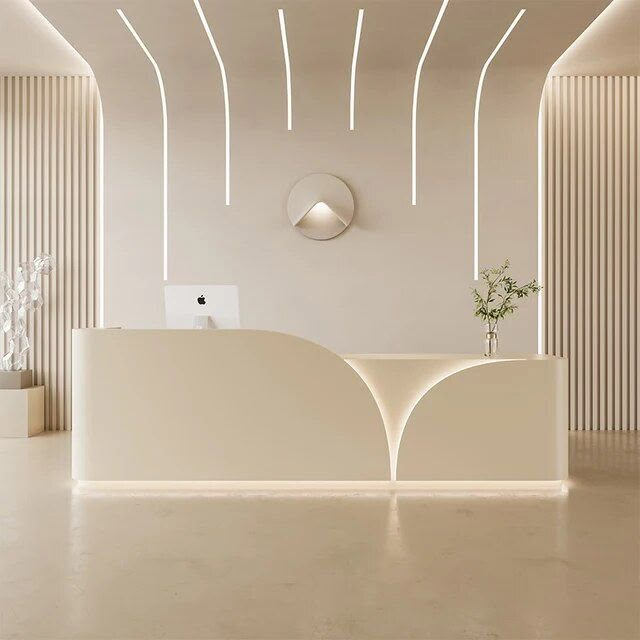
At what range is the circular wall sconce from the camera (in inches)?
249

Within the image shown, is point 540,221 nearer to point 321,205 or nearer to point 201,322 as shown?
point 321,205

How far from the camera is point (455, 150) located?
21.0ft

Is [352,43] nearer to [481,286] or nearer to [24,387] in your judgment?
[481,286]

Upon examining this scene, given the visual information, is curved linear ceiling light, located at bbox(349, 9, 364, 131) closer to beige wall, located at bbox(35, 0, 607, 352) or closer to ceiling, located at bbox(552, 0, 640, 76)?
beige wall, located at bbox(35, 0, 607, 352)

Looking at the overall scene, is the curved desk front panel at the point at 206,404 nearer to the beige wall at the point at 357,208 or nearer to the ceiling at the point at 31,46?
the beige wall at the point at 357,208

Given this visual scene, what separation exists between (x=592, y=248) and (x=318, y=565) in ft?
15.9

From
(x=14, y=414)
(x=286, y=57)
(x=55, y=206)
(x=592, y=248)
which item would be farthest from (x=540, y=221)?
(x=14, y=414)

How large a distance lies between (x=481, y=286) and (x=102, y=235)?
357cm

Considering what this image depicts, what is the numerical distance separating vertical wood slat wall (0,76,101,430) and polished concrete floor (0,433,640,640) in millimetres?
2483

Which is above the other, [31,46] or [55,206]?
[31,46]

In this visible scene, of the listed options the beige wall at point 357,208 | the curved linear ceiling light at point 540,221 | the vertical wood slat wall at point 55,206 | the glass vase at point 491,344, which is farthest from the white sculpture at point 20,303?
the curved linear ceiling light at point 540,221

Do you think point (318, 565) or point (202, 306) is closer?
point (318, 565)

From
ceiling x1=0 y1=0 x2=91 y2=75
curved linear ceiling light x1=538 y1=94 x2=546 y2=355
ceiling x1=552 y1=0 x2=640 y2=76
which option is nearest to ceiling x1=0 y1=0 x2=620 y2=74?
ceiling x1=0 y1=0 x2=91 y2=75

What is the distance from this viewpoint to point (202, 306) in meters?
4.45
